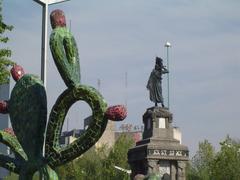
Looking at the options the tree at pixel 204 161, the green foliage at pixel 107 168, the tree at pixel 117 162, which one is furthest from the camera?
the green foliage at pixel 107 168

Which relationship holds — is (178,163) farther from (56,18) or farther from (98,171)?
(98,171)

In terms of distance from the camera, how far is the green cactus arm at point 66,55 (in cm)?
1117

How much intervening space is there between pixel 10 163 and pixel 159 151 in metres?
12.8

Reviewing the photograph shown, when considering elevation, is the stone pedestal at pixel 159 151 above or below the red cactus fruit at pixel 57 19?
below

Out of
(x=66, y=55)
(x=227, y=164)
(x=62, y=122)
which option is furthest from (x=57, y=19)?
(x=227, y=164)

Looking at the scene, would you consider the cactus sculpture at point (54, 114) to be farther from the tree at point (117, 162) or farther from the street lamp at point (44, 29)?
the tree at point (117, 162)

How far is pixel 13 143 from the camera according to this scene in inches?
484

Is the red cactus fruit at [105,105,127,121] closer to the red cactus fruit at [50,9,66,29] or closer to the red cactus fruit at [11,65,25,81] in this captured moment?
the red cactus fruit at [50,9,66,29]

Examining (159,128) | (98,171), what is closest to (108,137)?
(98,171)

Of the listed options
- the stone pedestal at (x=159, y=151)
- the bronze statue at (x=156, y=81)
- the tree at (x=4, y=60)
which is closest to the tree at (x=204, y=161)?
the bronze statue at (x=156, y=81)

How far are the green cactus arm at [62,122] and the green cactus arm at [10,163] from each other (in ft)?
3.30

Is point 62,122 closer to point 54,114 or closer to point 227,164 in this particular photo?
point 54,114

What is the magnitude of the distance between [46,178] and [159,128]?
14.7m

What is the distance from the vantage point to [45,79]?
12.5 metres
